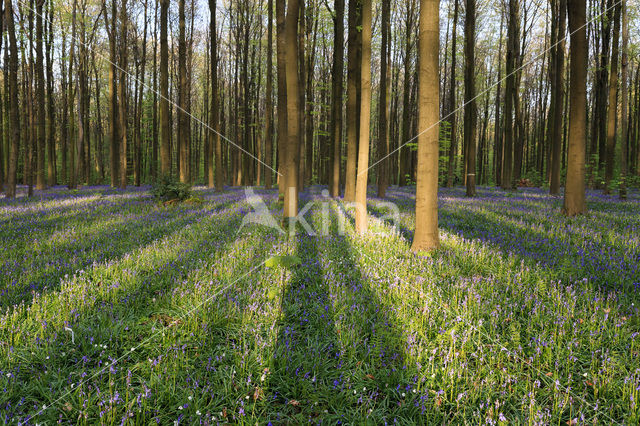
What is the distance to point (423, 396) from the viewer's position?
2.24 m

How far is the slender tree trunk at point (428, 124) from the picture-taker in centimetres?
610

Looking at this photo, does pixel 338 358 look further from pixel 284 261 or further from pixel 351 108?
pixel 351 108

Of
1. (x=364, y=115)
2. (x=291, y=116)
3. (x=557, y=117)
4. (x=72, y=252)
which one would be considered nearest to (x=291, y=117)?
(x=291, y=116)

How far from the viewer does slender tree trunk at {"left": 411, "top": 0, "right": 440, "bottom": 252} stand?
6.10 meters

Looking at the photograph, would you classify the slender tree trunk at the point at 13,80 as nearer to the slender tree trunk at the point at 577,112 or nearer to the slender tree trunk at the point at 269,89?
the slender tree trunk at the point at 269,89

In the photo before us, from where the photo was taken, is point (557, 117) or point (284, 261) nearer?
point (284, 261)

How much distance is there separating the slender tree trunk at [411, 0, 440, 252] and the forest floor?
0.54m

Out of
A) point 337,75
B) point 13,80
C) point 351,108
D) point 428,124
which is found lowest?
point 428,124

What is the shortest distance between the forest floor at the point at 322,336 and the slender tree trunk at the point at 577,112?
3.98 metres

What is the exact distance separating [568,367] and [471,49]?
18.2 m

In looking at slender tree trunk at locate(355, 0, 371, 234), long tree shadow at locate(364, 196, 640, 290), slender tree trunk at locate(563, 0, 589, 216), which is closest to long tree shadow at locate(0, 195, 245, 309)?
slender tree trunk at locate(355, 0, 371, 234)

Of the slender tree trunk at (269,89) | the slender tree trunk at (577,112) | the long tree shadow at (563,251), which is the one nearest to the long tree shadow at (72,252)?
the long tree shadow at (563,251)

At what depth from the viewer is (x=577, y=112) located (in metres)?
9.15

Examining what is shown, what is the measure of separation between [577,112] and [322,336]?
34.6ft
